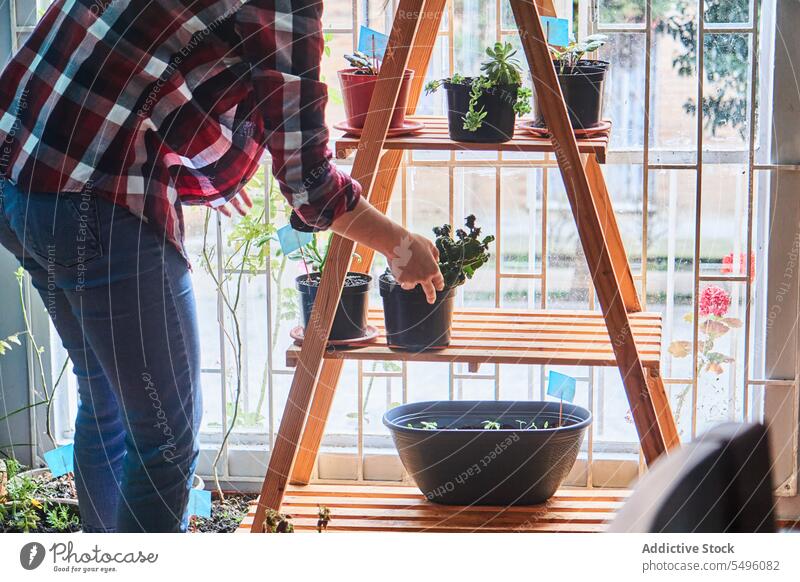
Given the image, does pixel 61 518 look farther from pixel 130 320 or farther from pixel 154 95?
pixel 154 95

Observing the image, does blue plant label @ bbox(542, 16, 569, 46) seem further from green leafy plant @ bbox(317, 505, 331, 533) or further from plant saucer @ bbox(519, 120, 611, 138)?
green leafy plant @ bbox(317, 505, 331, 533)

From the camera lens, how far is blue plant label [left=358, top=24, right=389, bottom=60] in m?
1.57

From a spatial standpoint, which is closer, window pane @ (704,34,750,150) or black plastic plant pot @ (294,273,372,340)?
black plastic plant pot @ (294,273,372,340)

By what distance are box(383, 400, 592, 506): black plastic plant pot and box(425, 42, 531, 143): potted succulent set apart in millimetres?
470

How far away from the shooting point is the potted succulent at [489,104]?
1500 millimetres

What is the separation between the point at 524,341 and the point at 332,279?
12.7 inches

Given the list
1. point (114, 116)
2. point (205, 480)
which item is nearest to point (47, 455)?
point (205, 480)

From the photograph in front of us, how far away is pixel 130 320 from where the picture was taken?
1.22m

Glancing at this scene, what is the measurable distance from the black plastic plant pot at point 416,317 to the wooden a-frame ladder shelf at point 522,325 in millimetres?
20

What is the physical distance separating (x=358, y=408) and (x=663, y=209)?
0.69m

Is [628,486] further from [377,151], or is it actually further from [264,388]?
[377,151]

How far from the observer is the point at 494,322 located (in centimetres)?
169

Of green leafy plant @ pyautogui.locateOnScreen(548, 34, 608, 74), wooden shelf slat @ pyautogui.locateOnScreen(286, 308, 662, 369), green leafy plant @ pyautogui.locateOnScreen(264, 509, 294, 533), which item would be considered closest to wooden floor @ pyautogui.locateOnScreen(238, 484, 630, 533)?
green leafy plant @ pyautogui.locateOnScreen(264, 509, 294, 533)

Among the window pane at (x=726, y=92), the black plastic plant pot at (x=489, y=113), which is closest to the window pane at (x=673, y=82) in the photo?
the window pane at (x=726, y=92)
